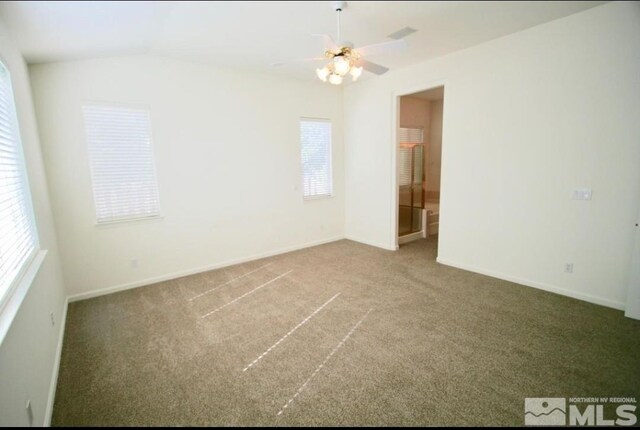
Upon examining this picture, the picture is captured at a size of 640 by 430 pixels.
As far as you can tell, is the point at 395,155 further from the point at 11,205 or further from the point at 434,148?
the point at 11,205

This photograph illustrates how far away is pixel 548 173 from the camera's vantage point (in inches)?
134

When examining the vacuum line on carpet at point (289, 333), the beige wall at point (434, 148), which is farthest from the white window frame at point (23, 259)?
the beige wall at point (434, 148)

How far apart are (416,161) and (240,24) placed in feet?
14.5

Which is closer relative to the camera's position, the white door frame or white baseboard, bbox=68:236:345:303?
white baseboard, bbox=68:236:345:303

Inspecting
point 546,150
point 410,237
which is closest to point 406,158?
point 410,237

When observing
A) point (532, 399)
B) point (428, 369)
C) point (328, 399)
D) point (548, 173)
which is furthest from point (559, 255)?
point (328, 399)

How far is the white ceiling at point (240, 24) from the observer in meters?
2.37

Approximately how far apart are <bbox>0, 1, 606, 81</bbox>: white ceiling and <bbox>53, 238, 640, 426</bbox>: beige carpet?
A: 103 inches

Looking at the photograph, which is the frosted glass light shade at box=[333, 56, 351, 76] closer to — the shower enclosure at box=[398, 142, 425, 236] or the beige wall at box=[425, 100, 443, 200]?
the shower enclosure at box=[398, 142, 425, 236]

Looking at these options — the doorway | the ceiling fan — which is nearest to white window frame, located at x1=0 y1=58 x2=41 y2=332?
the ceiling fan

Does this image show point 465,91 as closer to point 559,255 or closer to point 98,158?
point 559,255

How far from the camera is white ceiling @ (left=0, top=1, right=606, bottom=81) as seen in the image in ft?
7.77

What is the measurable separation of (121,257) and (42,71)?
2.15m

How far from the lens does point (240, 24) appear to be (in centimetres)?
293
